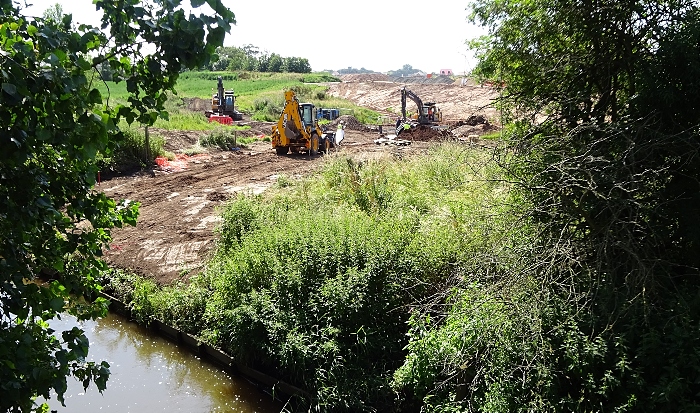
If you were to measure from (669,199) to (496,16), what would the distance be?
3807mm

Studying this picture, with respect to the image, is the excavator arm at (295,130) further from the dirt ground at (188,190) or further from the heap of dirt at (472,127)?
the heap of dirt at (472,127)

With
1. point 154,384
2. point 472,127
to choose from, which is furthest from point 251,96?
point 154,384

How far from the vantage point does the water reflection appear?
8.80 meters

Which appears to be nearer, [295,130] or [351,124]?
[295,130]

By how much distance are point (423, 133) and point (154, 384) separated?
71.7 ft

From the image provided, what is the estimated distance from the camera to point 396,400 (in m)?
7.89

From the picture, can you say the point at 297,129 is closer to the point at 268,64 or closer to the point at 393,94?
the point at 393,94

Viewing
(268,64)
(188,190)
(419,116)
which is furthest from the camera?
(268,64)

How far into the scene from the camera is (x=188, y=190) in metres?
18.6

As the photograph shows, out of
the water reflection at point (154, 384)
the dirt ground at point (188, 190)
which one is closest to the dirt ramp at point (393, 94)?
the dirt ground at point (188, 190)

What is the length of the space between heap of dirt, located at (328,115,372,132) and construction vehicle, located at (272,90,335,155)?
37.7ft

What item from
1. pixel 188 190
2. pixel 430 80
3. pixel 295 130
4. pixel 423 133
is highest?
pixel 430 80

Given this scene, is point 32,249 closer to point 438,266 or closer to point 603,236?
point 603,236

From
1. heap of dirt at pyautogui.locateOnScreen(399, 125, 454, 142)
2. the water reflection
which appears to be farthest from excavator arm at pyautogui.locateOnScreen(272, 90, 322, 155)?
the water reflection
